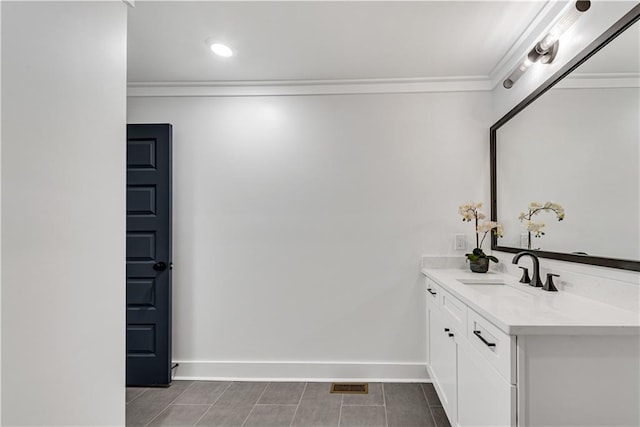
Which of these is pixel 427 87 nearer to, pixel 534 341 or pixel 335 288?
pixel 335 288

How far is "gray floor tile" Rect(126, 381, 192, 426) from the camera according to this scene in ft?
7.38

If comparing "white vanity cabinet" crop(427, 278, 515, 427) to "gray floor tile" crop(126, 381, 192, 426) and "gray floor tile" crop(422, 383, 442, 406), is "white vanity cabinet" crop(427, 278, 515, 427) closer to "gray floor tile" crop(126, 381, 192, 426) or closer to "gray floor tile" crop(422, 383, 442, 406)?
"gray floor tile" crop(422, 383, 442, 406)

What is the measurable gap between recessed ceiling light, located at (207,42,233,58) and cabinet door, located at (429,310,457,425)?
2.30m

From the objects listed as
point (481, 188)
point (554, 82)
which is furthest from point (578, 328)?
point (481, 188)

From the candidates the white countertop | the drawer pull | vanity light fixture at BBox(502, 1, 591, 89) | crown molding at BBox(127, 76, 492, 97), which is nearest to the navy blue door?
crown molding at BBox(127, 76, 492, 97)

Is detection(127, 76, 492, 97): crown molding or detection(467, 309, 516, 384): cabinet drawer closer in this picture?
detection(467, 309, 516, 384): cabinet drawer

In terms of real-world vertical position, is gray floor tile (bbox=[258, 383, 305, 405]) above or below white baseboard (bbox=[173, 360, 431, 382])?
below

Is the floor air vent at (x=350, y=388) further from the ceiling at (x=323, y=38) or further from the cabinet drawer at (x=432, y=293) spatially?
the ceiling at (x=323, y=38)

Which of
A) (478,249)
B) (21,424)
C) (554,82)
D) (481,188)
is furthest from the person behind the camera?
(481,188)

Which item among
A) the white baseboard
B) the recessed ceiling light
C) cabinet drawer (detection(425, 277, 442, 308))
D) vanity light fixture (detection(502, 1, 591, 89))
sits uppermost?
the recessed ceiling light

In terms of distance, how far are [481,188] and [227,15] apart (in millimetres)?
2223

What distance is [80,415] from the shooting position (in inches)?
34.2

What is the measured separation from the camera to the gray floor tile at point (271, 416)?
2172mm

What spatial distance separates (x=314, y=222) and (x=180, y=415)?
1.66m
